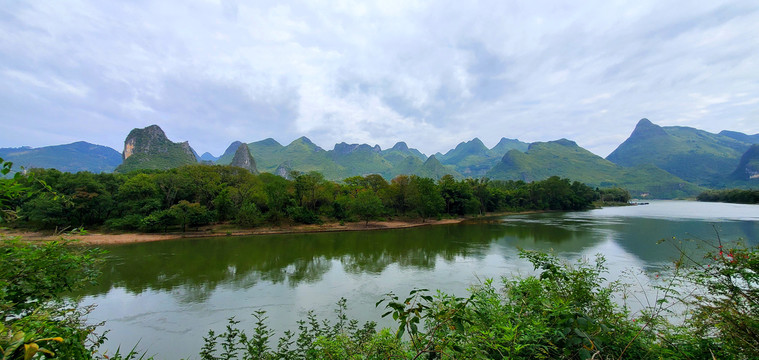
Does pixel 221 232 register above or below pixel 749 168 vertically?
below

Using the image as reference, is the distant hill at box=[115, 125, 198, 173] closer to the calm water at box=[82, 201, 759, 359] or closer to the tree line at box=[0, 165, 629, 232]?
the tree line at box=[0, 165, 629, 232]

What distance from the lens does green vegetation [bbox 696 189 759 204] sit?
229ft

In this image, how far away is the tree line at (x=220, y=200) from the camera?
27.4 m

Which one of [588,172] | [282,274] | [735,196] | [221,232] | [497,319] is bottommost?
[282,274]

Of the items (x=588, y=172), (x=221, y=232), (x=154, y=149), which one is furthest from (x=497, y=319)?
(x=588, y=172)

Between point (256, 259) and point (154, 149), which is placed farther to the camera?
point (154, 149)

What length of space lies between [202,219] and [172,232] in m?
2.83

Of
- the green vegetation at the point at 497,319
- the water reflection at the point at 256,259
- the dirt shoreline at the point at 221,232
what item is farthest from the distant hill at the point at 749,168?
the green vegetation at the point at 497,319

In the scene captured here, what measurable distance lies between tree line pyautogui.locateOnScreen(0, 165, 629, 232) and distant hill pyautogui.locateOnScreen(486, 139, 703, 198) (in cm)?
12597

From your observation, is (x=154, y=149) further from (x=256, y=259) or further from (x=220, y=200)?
(x=256, y=259)

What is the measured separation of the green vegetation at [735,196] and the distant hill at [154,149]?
149552mm

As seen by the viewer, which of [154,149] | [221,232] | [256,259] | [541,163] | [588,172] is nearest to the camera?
[256,259]

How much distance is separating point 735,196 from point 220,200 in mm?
124462

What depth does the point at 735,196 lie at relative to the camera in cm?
7562
